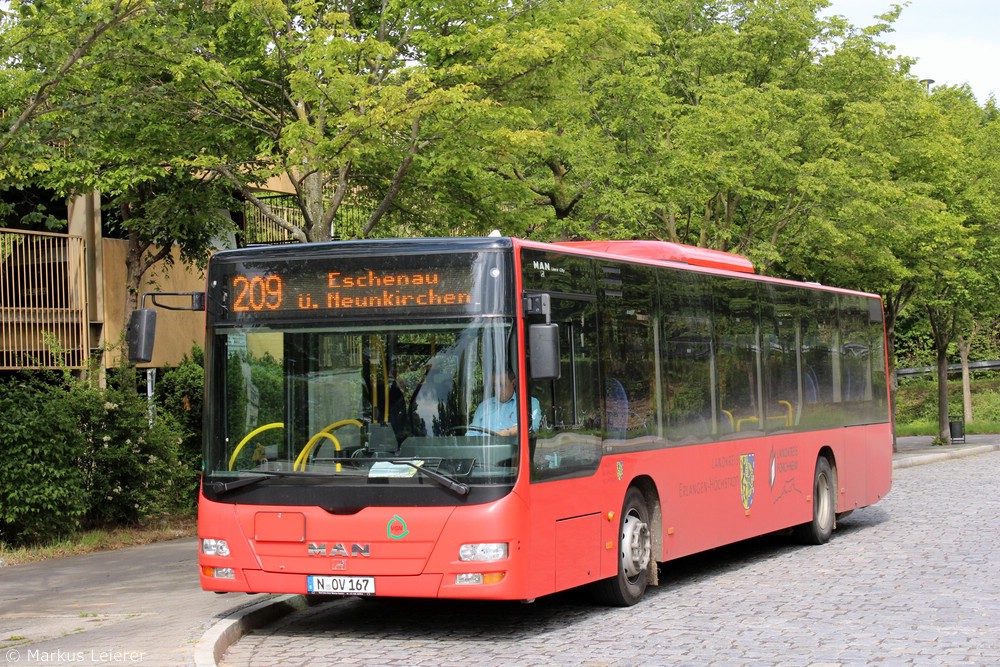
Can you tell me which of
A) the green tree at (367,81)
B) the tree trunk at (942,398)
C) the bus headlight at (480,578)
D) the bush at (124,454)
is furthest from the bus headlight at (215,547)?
the tree trunk at (942,398)

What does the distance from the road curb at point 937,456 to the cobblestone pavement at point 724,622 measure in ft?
54.9

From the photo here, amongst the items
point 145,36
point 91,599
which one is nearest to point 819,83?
point 145,36

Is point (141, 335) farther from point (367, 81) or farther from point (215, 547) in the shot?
point (367, 81)

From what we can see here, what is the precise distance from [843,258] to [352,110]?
1647 centimetres

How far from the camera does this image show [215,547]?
1051 centimetres

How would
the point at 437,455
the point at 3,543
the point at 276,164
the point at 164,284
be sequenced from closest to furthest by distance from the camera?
the point at 437,455 < the point at 3,543 < the point at 276,164 < the point at 164,284

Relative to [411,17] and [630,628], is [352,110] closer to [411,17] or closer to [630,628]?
[411,17]

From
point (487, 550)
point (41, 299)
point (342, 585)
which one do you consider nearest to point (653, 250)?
point (487, 550)

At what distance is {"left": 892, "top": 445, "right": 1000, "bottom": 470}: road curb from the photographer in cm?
3222

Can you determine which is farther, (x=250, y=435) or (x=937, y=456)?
(x=937, y=456)

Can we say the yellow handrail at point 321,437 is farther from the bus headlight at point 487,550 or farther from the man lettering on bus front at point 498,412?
the bus headlight at point 487,550

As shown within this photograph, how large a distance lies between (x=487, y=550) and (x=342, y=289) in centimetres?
232

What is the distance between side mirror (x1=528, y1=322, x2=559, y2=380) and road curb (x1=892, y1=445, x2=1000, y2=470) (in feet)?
76.5

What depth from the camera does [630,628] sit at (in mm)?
10516
